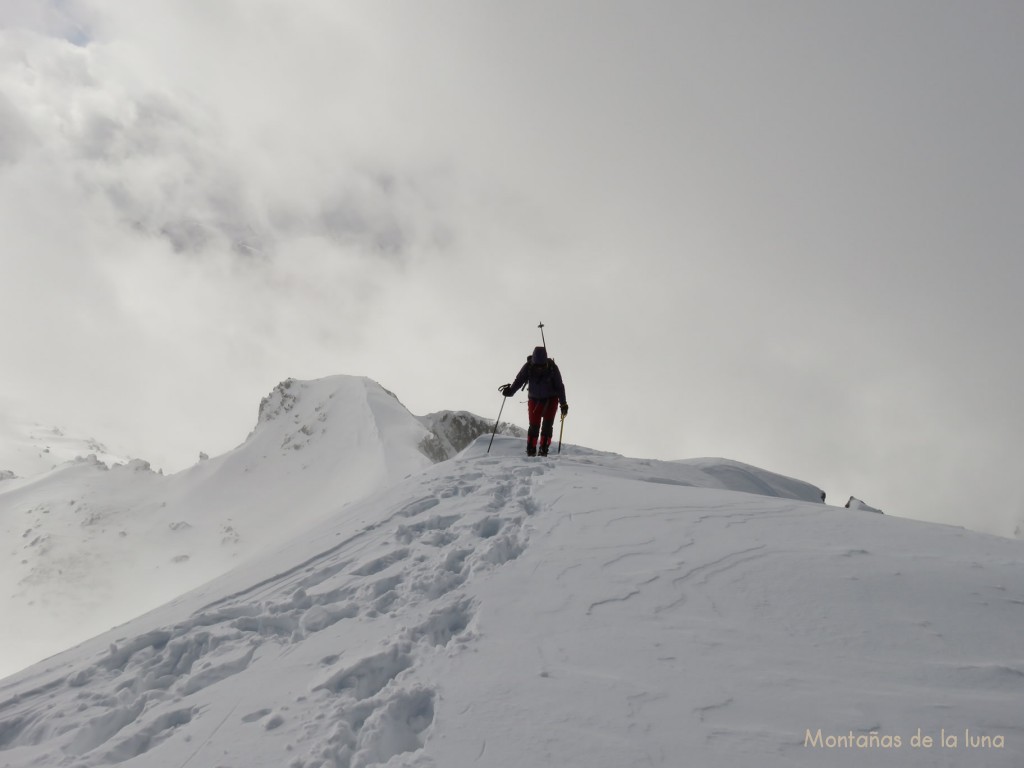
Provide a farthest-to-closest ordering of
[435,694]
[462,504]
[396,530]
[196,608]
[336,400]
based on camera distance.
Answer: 1. [336,400]
2. [462,504]
3. [396,530]
4. [196,608]
5. [435,694]

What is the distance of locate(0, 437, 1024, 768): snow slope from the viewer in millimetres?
3393

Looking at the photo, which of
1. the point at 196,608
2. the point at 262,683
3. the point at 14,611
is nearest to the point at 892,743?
the point at 262,683

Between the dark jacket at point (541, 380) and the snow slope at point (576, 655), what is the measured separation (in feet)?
15.5

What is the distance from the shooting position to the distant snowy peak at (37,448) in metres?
105

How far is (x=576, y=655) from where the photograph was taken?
4148 millimetres

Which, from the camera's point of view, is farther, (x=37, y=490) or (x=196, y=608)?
(x=37, y=490)

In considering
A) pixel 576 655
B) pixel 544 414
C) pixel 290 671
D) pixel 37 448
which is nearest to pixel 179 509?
pixel 544 414

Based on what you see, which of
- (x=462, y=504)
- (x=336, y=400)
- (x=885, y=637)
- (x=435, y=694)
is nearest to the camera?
(x=435, y=694)

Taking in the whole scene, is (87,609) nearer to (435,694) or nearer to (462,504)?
(462,504)

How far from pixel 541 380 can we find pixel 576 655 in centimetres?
770

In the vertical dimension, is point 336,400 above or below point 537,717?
above

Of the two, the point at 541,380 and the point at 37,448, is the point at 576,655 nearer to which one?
the point at 541,380

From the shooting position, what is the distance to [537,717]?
356cm

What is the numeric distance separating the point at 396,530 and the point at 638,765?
14.7 ft
